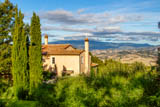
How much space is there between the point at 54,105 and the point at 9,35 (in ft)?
44.9

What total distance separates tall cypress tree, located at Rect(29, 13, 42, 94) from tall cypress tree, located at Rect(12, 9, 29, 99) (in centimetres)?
49

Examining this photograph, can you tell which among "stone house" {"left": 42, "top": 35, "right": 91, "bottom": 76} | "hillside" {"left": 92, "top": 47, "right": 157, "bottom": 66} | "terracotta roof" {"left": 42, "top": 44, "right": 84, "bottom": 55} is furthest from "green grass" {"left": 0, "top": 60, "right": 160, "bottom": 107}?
"terracotta roof" {"left": 42, "top": 44, "right": 84, "bottom": 55}

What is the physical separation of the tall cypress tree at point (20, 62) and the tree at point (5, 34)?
370 centimetres

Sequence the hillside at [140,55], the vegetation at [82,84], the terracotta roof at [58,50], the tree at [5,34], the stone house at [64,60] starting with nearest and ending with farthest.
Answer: the hillside at [140,55] < the vegetation at [82,84] < the tree at [5,34] < the stone house at [64,60] < the terracotta roof at [58,50]

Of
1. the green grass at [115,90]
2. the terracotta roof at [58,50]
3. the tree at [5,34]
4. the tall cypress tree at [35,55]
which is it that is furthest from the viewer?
the terracotta roof at [58,50]

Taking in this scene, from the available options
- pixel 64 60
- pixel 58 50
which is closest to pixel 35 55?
pixel 64 60

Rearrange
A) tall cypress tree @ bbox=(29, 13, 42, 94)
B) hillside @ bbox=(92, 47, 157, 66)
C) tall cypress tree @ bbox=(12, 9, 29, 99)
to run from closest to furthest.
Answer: hillside @ bbox=(92, 47, 157, 66) < tall cypress tree @ bbox=(12, 9, 29, 99) < tall cypress tree @ bbox=(29, 13, 42, 94)

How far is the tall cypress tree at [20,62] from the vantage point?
15414mm

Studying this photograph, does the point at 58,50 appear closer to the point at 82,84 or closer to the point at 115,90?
the point at 82,84

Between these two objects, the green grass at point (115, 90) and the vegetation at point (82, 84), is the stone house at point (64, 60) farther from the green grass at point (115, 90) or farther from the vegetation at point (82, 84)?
the green grass at point (115, 90)

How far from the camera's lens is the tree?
18797 millimetres

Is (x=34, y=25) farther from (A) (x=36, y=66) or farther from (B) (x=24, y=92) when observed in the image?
(B) (x=24, y=92)

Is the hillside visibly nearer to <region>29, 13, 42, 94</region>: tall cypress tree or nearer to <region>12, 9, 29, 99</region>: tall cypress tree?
<region>29, 13, 42, 94</region>: tall cypress tree

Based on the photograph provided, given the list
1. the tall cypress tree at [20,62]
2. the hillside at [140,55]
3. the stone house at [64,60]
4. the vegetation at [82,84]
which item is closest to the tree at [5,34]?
the vegetation at [82,84]
